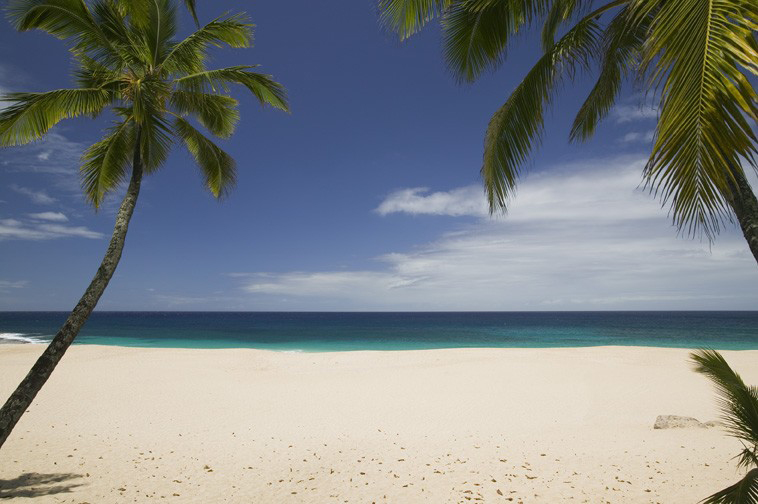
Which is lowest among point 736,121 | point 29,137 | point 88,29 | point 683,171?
point 683,171

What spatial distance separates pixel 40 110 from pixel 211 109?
8.64ft

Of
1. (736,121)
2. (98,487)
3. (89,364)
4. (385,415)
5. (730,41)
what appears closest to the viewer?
(736,121)

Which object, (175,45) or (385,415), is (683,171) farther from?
(385,415)

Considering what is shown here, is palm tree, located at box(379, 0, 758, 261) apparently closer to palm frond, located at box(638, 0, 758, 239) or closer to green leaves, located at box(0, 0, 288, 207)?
palm frond, located at box(638, 0, 758, 239)

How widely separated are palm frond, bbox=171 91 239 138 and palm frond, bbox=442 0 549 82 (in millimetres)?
4547

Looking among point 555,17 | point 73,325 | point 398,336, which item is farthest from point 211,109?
point 398,336

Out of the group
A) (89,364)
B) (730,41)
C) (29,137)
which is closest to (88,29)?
(29,137)

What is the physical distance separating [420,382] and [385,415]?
4431 millimetres

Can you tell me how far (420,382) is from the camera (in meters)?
14.5

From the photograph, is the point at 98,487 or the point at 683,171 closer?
the point at 683,171

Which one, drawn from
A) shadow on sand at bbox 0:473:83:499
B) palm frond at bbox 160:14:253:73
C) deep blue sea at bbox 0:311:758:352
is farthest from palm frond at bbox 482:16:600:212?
deep blue sea at bbox 0:311:758:352

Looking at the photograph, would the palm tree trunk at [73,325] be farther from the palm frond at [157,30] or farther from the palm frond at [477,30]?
the palm frond at [477,30]

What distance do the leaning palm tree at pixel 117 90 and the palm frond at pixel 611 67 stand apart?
509 centimetres

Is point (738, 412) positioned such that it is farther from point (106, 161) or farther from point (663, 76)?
point (106, 161)
